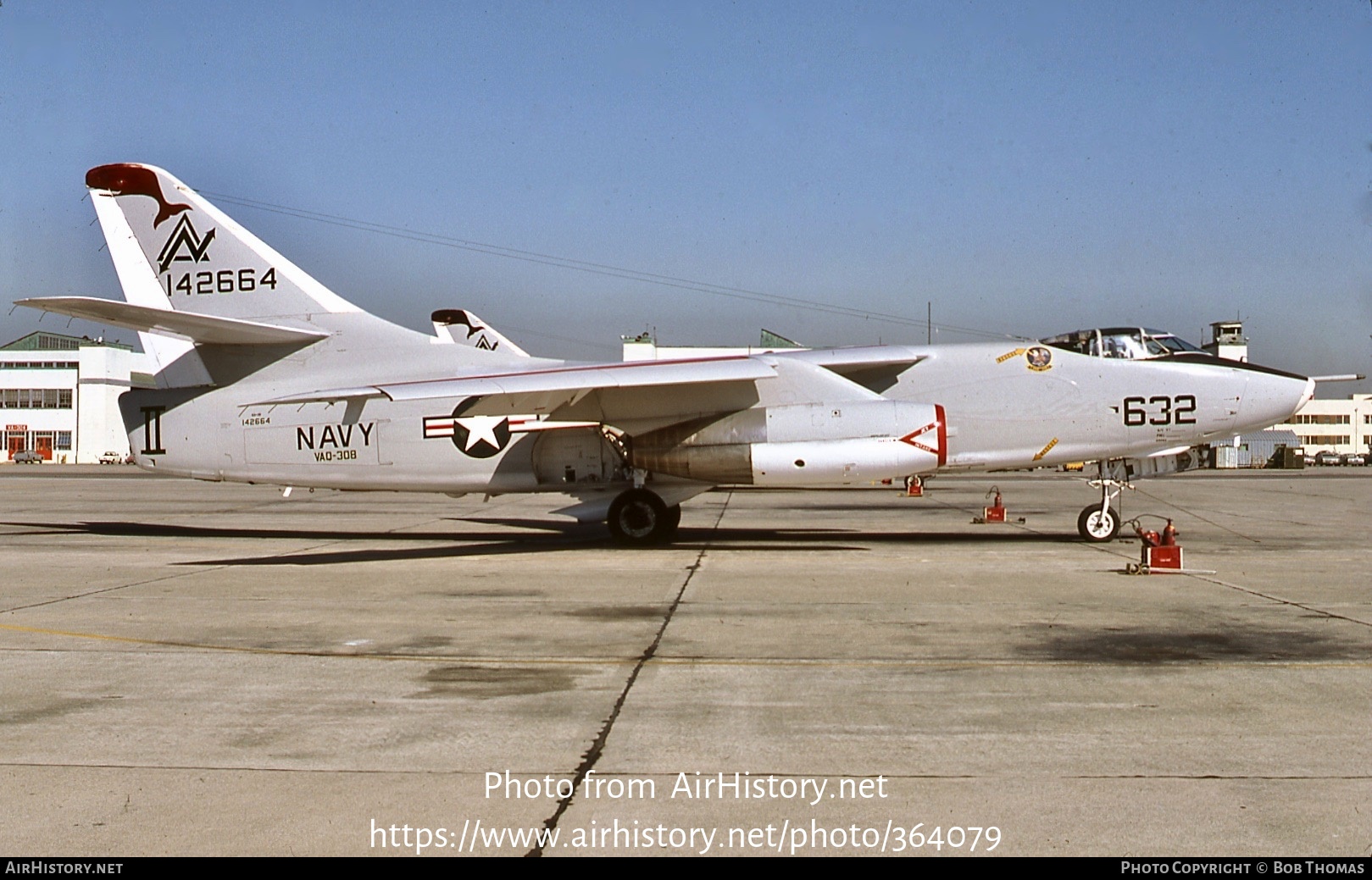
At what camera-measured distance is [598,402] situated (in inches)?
677

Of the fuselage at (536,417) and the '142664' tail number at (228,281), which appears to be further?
the '142664' tail number at (228,281)

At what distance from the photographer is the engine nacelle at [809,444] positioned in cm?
1619

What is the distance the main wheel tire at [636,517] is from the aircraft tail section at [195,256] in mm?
5341

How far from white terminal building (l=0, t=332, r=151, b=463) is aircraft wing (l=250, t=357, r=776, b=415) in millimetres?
82500

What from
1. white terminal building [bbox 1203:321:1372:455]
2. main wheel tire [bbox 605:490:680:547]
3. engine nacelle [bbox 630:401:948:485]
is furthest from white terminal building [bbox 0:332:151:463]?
white terminal building [bbox 1203:321:1372:455]

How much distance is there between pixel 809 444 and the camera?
1641cm

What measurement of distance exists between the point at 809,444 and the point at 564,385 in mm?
3828

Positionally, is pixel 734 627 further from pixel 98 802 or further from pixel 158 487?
pixel 158 487

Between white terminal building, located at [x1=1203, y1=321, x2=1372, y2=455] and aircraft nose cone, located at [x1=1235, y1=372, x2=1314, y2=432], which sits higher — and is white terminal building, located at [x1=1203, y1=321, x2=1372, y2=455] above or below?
below

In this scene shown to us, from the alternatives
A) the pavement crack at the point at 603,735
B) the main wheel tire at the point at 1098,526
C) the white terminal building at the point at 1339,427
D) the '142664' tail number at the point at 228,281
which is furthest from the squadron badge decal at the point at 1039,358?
the white terminal building at the point at 1339,427

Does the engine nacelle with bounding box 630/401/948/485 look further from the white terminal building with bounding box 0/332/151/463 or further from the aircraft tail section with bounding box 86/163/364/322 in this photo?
the white terminal building with bounding box 0/332/151/463

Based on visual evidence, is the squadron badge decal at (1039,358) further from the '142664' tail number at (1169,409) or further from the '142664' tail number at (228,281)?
the '142664' tail number at (228,281)

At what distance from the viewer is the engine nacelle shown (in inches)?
637

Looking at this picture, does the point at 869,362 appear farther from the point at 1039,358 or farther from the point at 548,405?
the point at 548,405
